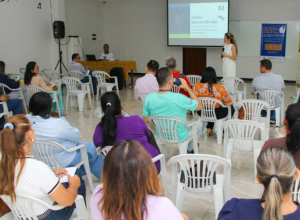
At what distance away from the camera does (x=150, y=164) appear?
147cm

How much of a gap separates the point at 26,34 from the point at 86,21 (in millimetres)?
2928

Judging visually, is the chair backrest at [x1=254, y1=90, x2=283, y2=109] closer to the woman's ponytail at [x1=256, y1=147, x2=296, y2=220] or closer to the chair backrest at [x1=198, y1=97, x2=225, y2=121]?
the chair backrest at [x1=198, y1=97, x2=225, y2=121]

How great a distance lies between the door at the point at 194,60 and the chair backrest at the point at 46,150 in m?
8.40

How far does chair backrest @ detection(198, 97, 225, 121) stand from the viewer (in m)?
4.55

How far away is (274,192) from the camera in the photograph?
1349 millimetres

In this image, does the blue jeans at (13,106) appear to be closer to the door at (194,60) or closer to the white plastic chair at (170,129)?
the white plastic chair at (170,129)

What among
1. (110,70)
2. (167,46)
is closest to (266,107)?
(110,70)

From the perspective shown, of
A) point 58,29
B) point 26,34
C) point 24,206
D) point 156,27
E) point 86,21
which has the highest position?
point 86,21

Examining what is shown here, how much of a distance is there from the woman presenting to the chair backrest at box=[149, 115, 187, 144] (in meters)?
3.88

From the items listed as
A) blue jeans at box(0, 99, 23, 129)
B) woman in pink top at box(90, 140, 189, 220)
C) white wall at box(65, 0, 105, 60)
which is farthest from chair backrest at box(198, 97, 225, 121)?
white wall at box(65, 0, 105, 60)

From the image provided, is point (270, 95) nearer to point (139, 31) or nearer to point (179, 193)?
point (179, 193)

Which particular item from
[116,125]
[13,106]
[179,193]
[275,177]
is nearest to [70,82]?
[13,106]

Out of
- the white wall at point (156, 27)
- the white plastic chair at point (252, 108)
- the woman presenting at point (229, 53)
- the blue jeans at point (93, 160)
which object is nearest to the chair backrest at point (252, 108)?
the white plastic chair at point (252, 108)

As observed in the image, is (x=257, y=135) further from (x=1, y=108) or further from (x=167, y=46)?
(x=167, y=46)
